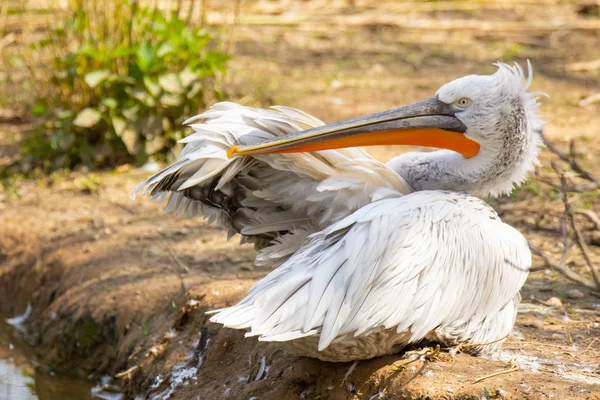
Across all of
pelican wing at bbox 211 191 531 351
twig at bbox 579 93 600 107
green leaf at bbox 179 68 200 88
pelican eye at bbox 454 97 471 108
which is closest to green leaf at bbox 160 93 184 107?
green leaf at bbox 179 68 200 88

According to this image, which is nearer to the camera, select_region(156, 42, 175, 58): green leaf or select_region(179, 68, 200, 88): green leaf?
select_region(156, 42, 175, 58): green leaf

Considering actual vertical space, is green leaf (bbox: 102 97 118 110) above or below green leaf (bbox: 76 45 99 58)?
below

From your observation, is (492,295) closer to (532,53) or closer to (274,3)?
(532,53)

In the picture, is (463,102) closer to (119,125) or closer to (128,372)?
(128,372)

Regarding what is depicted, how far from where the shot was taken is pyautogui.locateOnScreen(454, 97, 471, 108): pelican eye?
3197 mm

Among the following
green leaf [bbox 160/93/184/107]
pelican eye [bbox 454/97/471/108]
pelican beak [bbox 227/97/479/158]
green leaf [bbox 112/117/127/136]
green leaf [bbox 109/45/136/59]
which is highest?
pelican eye [bbox 454/97/471/108]

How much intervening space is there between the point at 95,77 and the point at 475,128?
3.15m

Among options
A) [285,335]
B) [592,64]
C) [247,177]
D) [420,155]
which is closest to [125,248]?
[247,177]

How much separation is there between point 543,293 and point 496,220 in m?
1.20

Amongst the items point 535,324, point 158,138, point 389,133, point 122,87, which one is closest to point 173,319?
point 389,133

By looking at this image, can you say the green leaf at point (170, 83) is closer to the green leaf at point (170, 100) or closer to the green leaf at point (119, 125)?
the green leaf at point (170, 100)

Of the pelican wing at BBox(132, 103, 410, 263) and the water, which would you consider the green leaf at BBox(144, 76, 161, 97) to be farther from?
the pelican wing at BBox(132, 103, 410, 263)

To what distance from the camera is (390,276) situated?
2.65m

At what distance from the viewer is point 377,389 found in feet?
9.25
